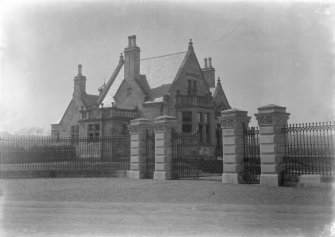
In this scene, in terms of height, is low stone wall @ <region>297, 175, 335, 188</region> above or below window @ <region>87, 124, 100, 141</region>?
below

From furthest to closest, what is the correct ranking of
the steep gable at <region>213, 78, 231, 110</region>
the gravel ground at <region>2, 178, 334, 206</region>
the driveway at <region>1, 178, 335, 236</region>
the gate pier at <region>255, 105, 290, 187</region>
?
the steep gable at <region>213, 78, 231, 110</region>, the gate pier at <region>255, 105, 290, 187</region>, the gravel ground at <region>2, 178, 334, 206</region>, the driveway at <region>1, 178, 335, 236</region>

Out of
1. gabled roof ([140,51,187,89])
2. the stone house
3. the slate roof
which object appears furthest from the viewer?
the slate roof

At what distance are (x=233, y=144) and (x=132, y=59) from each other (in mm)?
22257

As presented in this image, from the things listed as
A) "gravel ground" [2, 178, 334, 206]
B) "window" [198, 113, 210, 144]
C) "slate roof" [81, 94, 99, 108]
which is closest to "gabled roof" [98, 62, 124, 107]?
"slate roof" [81, 94, 99, 108]

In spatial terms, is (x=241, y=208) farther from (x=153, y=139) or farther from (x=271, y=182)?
(x=153, y=139)

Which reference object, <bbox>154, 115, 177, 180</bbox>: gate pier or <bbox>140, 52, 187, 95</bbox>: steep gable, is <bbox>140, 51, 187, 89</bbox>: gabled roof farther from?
<bbox>154, 115, 177, 180</bbox>: gate pier

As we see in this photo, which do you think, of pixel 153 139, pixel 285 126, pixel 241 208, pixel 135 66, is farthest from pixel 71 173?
pixel 135 66

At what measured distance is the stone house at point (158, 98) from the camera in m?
33.0

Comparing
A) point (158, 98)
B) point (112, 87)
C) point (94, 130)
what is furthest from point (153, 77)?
point (94, 130)

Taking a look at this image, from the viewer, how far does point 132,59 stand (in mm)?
35312

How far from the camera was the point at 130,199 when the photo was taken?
1089 cm

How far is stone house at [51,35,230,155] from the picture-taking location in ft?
108

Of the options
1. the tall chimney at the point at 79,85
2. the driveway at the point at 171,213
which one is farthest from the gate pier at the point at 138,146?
the tall chimney at the point at 79,85

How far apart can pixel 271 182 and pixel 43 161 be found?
1360cm
